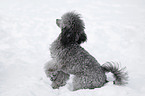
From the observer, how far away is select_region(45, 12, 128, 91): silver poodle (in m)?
3.00

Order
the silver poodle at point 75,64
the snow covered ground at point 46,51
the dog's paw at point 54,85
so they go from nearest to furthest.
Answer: the snow covered ground at point 46,51 < the silver poodle at point 75,64 < the dog's paw at point 54,85

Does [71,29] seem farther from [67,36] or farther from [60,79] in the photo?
[60,79]

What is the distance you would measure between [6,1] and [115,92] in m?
12.2

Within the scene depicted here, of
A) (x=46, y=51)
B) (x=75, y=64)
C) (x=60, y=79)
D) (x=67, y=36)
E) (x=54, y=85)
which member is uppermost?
(x=46, y=51)

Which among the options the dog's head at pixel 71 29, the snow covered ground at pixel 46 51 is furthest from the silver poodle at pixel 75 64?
the snow covered ground at pixel 46 51

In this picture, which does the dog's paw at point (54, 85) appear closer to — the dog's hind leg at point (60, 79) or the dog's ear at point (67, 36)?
the dog's hind leg at point (60, 79)

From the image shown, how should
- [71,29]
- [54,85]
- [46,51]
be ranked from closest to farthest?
1. [71,29]
2. [54,85]
3. [46,51]

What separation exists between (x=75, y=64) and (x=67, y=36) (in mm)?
655

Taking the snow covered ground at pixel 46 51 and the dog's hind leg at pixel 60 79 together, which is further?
the dog's hind leg at pixel 60 79

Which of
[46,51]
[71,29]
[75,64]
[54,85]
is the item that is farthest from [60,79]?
[46,51]

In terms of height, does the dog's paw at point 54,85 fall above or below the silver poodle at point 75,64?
below


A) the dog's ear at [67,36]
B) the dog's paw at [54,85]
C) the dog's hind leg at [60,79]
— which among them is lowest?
the dog's paw at [54,85]

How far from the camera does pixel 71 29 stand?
3.11 metres

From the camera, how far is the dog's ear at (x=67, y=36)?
3122mm
